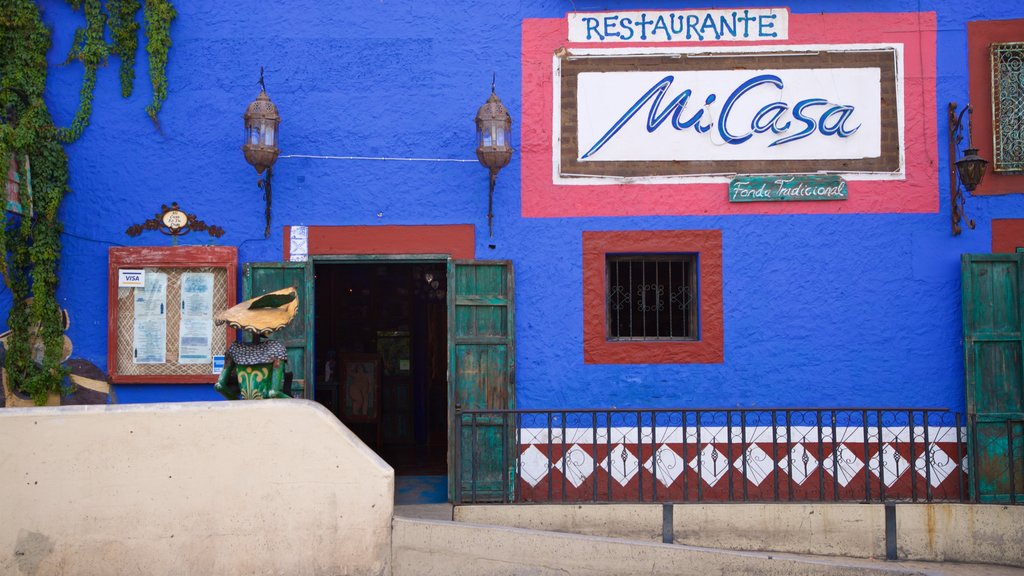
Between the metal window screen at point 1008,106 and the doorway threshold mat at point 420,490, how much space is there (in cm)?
600

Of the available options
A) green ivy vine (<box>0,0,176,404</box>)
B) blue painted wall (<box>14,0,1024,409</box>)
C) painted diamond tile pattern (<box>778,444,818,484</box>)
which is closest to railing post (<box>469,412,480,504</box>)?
blue painted wall (<box>14,0,1024,409</box>)

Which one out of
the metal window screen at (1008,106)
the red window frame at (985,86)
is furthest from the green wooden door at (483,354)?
the metal window screen at (1008,106)

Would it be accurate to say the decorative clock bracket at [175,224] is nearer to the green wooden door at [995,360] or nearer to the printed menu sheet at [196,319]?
the printed menu sheet at [196,319]

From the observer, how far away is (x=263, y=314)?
267 inches

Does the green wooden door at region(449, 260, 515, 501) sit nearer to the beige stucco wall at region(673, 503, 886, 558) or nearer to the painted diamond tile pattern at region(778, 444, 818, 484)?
the beige stucco wall at region(673, 503, 886, 558)

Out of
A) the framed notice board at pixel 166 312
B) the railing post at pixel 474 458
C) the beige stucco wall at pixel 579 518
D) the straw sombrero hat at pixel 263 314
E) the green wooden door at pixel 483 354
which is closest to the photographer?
the straw sombrero hat at pixel 263 314

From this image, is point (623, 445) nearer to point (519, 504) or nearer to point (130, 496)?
point (519, 504)

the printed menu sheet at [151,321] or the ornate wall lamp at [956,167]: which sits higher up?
the ornate wall lamp at [956,167]

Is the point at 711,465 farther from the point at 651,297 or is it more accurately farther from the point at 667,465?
the point at 651,297

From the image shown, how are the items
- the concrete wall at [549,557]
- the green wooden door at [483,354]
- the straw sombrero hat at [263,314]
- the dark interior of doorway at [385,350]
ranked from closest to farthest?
the concrete wall at [549,557] → the straw sombrero hat at [263,314] → the green wooden door at [483,354] → the dark interior of doorway at [385,350]

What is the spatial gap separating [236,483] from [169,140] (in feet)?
11.9

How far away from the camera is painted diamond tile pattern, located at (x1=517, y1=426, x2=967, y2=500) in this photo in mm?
7828

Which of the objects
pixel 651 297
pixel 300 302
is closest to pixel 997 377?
pixel 651 297

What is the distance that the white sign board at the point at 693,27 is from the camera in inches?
320
